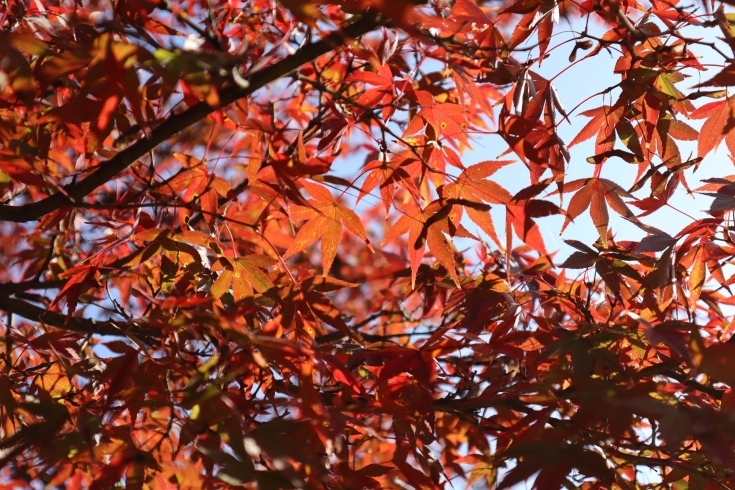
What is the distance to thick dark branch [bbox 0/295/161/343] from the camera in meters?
1.26

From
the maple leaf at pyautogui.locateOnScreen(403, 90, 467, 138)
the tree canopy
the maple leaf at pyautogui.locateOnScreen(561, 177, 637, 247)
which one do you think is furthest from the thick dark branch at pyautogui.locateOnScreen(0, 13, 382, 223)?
the maple leaf at pyautogui.locateOnScreen(561, 177, 637, 247)

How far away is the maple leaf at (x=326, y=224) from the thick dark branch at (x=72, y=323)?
379 millimetres

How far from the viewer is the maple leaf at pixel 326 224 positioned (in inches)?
42.5

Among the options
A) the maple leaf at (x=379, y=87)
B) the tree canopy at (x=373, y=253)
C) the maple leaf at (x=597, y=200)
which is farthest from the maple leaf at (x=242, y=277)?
the maple leaf at (x=597, y=200)

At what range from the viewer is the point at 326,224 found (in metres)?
1.11

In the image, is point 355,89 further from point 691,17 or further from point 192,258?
point 691,17

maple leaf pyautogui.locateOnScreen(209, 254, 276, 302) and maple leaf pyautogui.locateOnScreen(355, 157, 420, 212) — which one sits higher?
maple leaf pyautogui.locateOnScreen(355, 157, 420, 212)

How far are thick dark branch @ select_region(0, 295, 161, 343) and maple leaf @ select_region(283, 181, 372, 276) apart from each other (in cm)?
38

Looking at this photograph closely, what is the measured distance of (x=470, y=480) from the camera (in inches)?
54.2

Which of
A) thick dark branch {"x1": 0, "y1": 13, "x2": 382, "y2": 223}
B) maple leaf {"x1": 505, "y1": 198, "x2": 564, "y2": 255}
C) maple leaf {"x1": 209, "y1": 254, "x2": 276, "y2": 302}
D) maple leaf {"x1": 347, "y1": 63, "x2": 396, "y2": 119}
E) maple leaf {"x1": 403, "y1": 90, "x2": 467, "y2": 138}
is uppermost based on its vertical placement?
maple leaf {"x1": 347, "y1": 63, "x2": 396, "y2": 119}

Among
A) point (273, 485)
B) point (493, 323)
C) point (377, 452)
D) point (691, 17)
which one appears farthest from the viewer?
point (377, 452)

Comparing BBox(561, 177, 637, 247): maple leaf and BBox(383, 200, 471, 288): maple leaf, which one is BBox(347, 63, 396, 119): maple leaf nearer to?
BBox(383, 200, 471, 288): maple leaf

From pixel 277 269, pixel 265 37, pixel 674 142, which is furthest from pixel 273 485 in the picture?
pixel 265 37

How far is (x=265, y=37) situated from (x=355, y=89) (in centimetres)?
59
